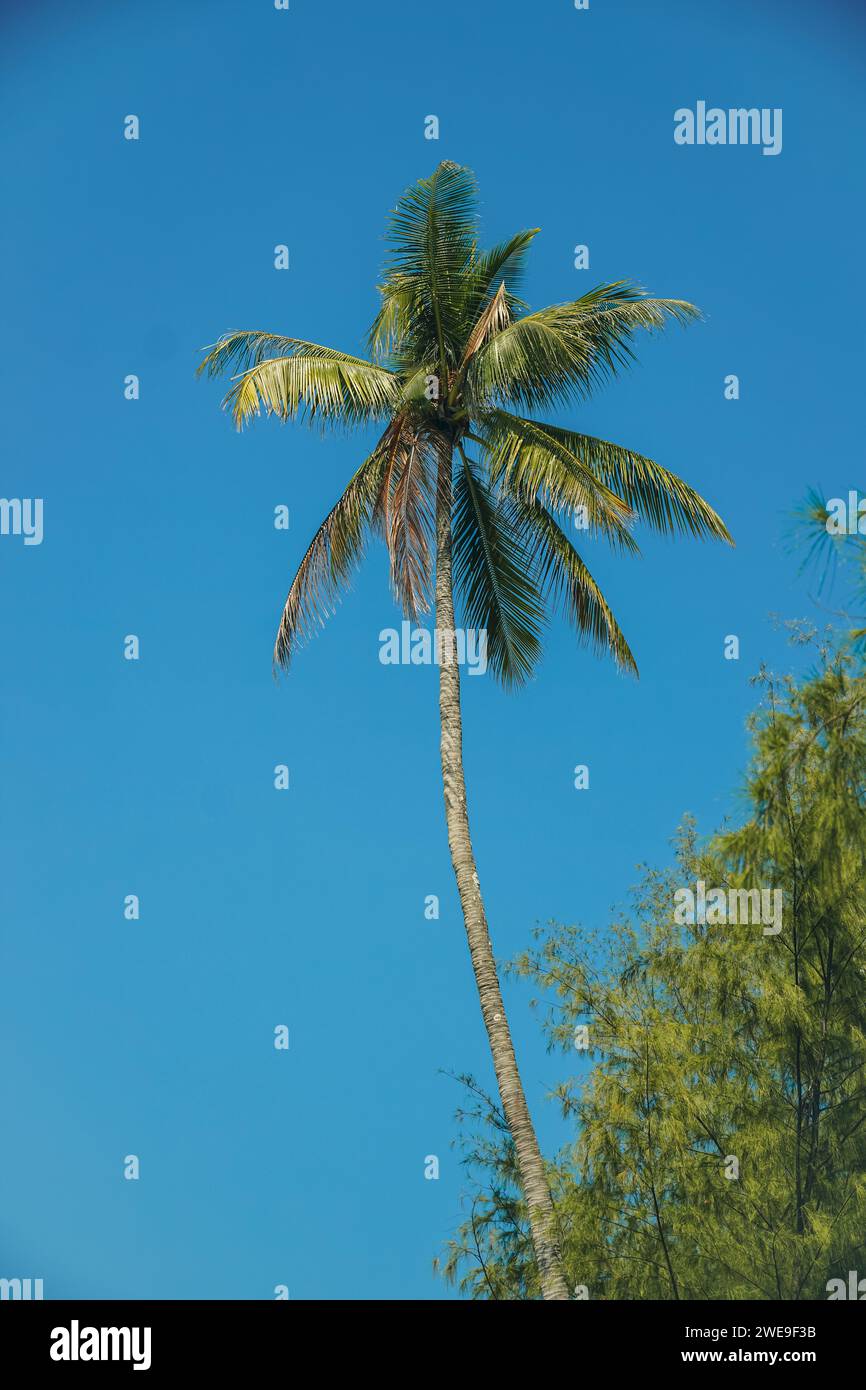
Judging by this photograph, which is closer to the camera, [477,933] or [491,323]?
[477,933]

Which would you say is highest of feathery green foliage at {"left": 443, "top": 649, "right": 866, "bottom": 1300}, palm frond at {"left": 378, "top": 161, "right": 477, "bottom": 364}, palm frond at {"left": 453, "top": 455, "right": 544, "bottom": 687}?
palm frond at {"left": 378, "top": 161, "right": 477, "bottom": 364}

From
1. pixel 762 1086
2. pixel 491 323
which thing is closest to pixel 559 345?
pixel 491 323

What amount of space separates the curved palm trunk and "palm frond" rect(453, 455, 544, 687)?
0.92m

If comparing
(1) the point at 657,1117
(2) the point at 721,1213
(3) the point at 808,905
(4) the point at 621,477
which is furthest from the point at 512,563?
(2) the point at 721,1213

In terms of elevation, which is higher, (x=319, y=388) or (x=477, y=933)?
(x=319, y=388)

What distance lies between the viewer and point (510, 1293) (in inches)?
809

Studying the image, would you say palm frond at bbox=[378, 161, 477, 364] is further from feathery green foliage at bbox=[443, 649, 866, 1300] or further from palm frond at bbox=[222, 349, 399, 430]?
feathery green foliage at bbox=[443, 649, 866, 1300]

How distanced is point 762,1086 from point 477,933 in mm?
4041

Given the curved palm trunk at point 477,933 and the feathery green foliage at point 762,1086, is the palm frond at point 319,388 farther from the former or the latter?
the feathery green foliage at point 762,1086

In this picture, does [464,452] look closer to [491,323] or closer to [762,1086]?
[491,323]

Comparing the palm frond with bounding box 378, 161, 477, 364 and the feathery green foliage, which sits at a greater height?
the palm frond with bounding box 378, 161, 477, 364

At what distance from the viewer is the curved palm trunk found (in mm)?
15516

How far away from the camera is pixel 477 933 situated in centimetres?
1689

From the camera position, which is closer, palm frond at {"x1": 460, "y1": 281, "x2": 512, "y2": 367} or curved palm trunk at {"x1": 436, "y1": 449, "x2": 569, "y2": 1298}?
curved palm trunk at {"x1": 436, "y1": 449, "x2": 569, "y2": 1298}
